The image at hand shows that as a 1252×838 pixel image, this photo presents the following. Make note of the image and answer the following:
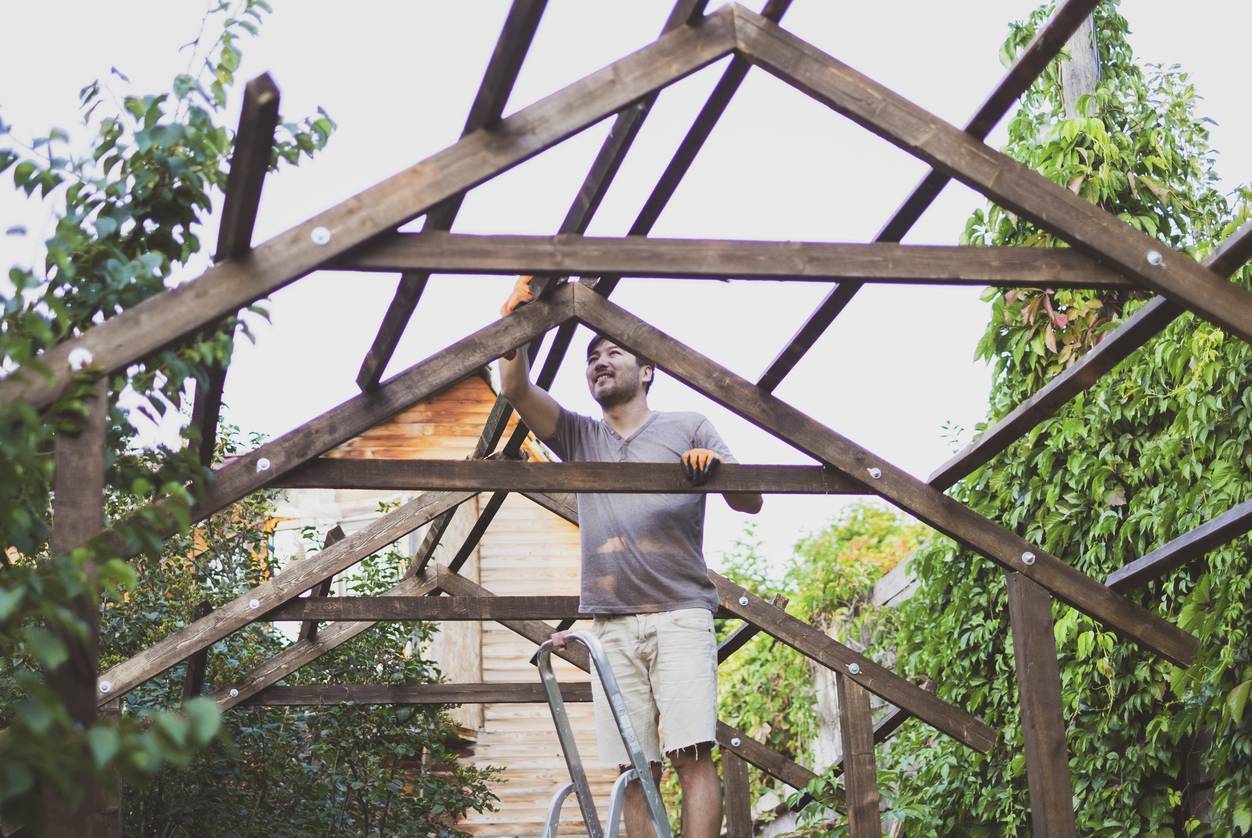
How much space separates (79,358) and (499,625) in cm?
766

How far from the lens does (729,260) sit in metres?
3.42

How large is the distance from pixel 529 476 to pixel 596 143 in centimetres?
97

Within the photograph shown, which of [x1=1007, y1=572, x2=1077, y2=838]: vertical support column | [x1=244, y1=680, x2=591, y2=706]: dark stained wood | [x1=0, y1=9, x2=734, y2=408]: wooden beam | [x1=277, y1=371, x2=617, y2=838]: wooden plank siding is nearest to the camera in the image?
[x1=0, y1=9, x2=734, y2=408]: wooden beam

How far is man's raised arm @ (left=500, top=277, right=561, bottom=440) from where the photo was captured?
433 centimetres

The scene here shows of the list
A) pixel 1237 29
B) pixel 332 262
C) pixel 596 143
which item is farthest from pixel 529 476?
pixel 1237 29

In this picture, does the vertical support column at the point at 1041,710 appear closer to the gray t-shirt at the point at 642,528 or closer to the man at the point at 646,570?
the man at the point at 646,570

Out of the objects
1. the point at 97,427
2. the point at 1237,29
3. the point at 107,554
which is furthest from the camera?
the point at 1237,29

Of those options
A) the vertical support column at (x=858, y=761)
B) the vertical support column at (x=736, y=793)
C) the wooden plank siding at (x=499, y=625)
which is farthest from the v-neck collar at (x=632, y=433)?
the wooden plank siding at (x=499, y=625)

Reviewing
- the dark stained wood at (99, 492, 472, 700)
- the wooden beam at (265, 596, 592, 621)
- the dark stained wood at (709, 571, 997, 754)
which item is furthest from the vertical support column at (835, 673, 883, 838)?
the dark stained wood at (99, 492, 472, 700)

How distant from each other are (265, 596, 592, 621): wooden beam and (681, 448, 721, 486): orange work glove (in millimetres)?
2223

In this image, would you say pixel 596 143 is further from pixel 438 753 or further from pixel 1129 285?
pixel 438 753

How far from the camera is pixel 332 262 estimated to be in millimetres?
3146

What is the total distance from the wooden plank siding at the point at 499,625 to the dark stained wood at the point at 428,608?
2.19 meters

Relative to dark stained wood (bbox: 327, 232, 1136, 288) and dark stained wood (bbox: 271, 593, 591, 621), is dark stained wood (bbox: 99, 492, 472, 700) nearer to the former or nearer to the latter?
dark stained wood (bbox: 271, 593, 591, 621)
